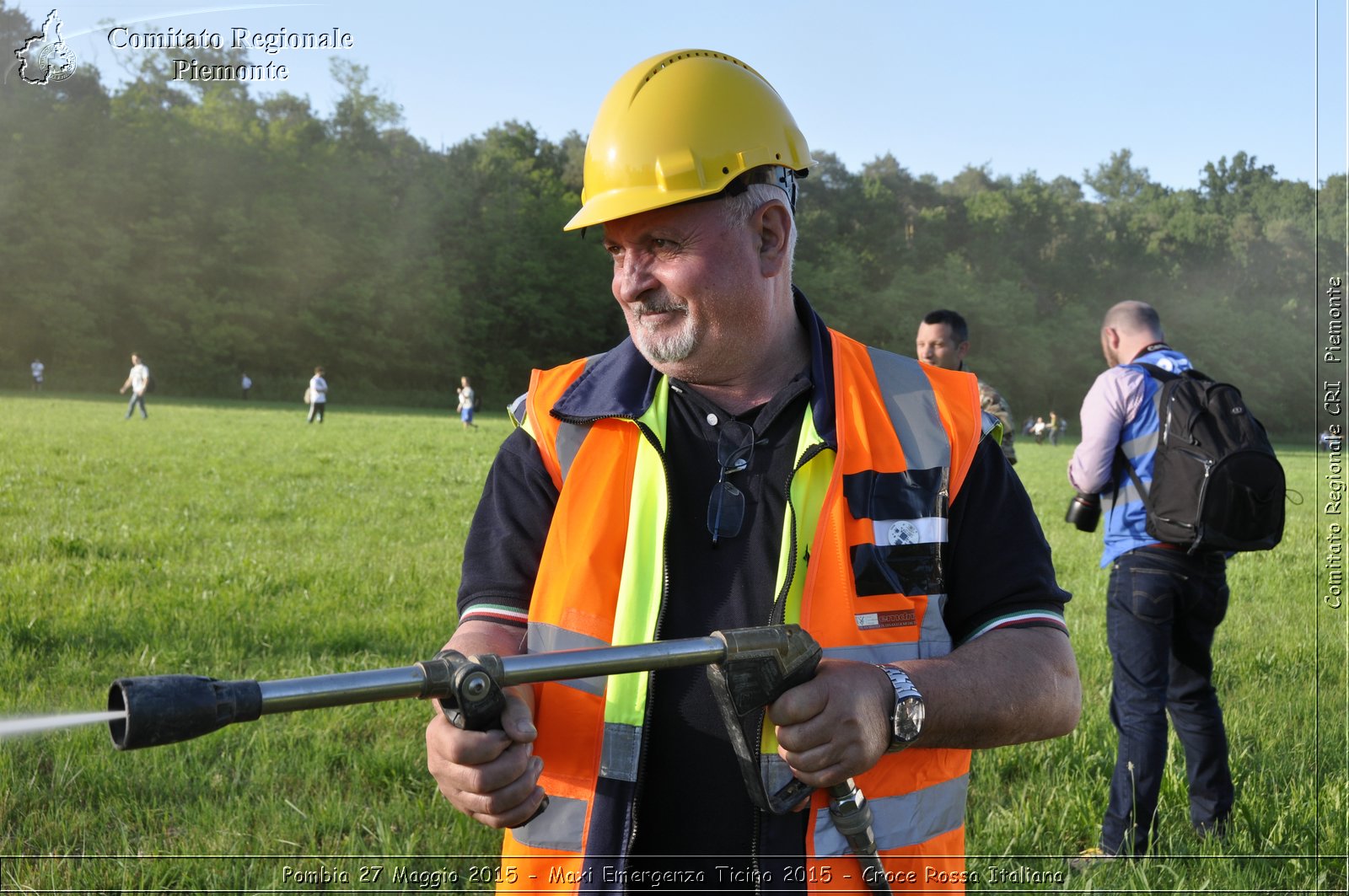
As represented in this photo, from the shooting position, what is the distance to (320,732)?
5414mm

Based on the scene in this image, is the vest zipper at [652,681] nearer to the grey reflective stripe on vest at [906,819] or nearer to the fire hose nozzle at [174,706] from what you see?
the grey reflective stripe on vest at [906,819]

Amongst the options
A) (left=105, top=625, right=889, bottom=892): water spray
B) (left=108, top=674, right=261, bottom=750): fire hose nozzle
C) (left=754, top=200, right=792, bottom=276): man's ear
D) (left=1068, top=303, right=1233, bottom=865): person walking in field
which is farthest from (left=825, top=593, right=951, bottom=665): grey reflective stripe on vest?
(left=1068, top=303, right=1233, bottom=865): person walking in field

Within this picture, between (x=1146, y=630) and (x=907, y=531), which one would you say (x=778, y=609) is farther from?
(x=1146, y=630)

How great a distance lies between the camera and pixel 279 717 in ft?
18.5

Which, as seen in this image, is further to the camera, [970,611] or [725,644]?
[970,611]

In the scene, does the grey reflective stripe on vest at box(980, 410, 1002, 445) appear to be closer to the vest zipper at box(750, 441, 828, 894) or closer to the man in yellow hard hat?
the man in yellow hard hat

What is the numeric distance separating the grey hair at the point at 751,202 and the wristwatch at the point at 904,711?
1.01 meters

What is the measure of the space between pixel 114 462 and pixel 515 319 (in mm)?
56626

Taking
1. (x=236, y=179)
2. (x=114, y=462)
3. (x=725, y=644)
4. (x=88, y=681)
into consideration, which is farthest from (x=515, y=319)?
(x=725, y=644)

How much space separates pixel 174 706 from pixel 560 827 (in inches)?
40.9

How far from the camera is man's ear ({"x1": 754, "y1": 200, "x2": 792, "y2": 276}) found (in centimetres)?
244

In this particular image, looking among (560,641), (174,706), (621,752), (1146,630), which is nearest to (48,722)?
(174,706)

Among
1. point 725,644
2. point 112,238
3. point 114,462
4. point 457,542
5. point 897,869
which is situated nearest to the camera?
point 725,644

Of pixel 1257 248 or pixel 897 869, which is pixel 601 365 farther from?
pixel 1257 248
